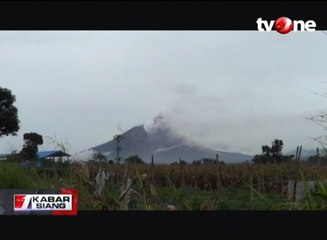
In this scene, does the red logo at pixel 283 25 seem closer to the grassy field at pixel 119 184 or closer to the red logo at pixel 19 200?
the grassy field at pixel 119 184

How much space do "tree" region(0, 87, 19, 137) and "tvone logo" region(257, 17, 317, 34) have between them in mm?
1229

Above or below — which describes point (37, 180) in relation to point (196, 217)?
above

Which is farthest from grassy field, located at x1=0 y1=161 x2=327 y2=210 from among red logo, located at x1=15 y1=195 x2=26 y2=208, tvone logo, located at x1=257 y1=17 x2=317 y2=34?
tvone logo, located at x1=257 y1=17 x2=317 y2=34

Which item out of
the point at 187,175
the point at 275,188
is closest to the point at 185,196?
the point at 275,188

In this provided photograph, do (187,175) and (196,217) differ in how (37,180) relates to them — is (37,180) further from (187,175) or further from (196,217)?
(187,175)

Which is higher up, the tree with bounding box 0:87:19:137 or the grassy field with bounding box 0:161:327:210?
the tree with bounding box 0:87:19:137

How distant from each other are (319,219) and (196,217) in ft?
1.84

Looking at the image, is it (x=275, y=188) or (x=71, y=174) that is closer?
(x=71, y=174)

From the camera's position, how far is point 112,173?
2943mm

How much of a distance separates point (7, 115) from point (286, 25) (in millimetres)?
1412

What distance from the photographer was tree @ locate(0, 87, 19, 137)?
7.83 feet

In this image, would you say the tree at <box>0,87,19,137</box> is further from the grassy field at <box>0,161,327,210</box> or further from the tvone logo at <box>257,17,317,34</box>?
the tvone logo at <box>257,17,317,34</box>

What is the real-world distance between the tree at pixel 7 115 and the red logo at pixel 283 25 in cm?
130

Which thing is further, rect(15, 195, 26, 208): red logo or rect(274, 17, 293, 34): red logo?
rect(15, 195, 26, 208): red logo
